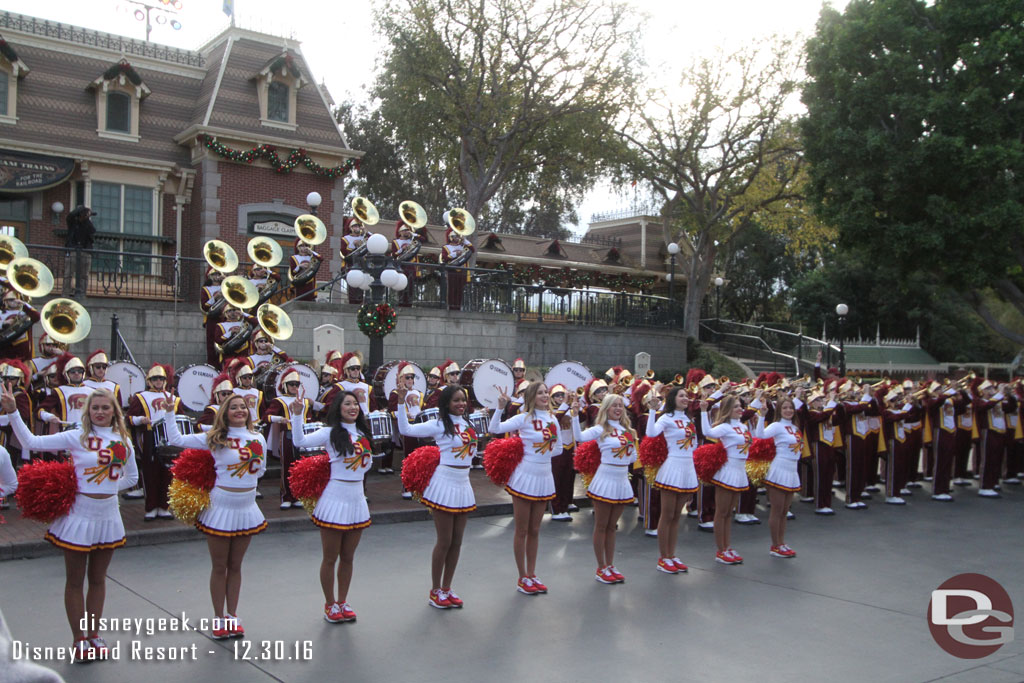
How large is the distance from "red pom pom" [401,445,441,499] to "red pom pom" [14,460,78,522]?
2.44 meters

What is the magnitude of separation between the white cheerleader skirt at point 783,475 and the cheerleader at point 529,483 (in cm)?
266

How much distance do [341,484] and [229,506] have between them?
2.55ft

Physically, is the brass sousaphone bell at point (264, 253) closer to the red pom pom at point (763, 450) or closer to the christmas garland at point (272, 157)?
the christmas garland at point (272, 157)

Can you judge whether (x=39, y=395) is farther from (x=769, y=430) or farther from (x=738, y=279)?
(x=738, y=279)

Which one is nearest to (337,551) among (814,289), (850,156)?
(850,156)

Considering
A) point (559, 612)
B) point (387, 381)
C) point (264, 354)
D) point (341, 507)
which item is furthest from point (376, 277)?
point (559, 612)

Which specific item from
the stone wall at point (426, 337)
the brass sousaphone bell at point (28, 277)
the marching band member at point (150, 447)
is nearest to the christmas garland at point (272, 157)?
the stone wall at point (426, 337)

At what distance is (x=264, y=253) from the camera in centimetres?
1538

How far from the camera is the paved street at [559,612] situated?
5.52 meters

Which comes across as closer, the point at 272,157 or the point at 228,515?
the point at 228,515

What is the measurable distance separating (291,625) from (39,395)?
5877 mm

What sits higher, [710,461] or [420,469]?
[420,469]

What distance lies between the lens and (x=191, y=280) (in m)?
17.1

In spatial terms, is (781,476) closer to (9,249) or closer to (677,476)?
(677,476)
